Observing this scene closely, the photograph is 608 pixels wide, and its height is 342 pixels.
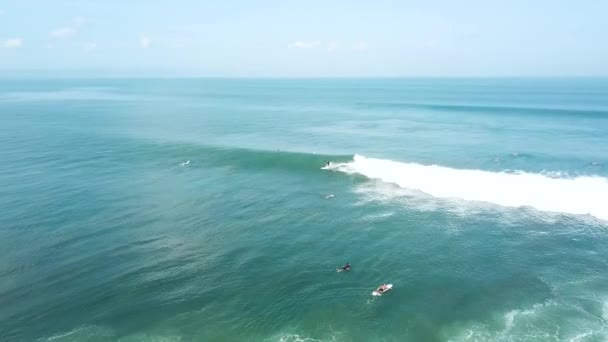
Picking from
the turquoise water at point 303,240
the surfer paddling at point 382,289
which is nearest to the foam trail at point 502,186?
the turquoise water at point 303,240

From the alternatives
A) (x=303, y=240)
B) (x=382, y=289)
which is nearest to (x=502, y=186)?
(x=303, y=240)

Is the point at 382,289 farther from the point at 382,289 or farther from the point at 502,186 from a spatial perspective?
the point at 502,186

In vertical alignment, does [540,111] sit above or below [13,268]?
above

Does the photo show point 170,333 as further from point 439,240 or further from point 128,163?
point 128,163

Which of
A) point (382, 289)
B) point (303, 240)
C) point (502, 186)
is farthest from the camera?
point (502, 186)

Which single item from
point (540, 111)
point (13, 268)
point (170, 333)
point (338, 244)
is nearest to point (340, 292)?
point (338, 244)

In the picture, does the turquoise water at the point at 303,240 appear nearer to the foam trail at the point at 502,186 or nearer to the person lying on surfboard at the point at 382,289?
the foam trail at the point at 502,186

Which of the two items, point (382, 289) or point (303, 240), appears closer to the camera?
point (382, 289)

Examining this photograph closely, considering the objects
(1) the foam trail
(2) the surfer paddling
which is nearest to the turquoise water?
(1) the foam trail
